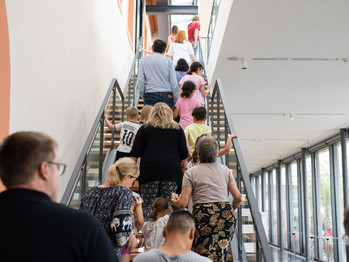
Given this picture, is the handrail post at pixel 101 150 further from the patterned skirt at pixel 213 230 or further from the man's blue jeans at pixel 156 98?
the patterned skirt at pixel 213 230

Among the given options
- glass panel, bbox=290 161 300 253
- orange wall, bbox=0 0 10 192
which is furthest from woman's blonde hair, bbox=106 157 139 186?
glass panel, bbox=290 161 300 253

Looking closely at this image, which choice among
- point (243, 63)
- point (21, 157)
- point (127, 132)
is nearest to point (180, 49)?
point (243, 63)

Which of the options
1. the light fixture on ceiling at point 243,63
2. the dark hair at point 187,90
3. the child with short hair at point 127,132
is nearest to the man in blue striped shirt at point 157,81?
the dark hair at point 187,90

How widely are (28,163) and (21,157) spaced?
0.10 feet

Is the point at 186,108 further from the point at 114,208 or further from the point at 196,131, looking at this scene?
the point at 114,208

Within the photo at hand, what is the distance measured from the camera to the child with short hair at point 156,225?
3.83m

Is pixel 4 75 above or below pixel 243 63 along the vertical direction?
below

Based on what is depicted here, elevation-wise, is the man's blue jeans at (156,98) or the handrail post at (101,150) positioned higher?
the man's blue jeans at (156,98)

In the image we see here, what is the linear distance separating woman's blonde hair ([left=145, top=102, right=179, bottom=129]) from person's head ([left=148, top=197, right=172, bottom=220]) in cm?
80

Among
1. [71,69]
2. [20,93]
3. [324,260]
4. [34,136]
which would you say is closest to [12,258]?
[34,136]

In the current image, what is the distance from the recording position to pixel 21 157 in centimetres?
147

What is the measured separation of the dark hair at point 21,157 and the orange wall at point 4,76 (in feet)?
7.72

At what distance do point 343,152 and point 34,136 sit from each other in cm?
1475

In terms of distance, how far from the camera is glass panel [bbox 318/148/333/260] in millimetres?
16547
